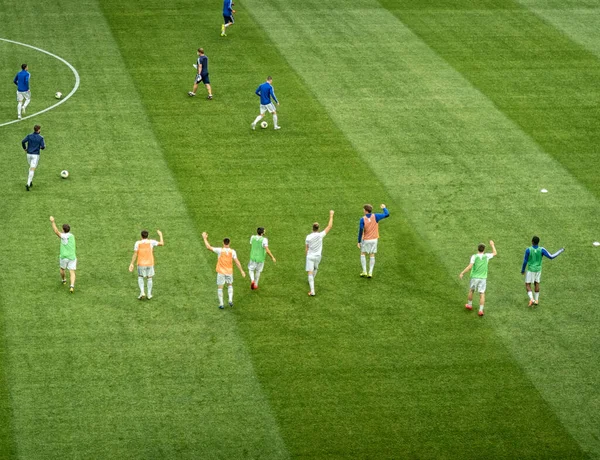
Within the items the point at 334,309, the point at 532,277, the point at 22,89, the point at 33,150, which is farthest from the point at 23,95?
the point at 532,277

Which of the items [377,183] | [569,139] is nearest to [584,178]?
[569,139]

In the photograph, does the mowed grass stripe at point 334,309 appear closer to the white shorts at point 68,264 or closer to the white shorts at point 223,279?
the white shorts at point 223,279

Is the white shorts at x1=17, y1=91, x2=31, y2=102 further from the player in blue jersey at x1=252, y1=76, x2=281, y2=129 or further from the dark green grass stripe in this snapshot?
the dark green grass stripe

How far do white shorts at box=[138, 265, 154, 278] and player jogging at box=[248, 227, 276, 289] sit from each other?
2.55 meters

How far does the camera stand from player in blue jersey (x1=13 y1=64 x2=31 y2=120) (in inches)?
1446

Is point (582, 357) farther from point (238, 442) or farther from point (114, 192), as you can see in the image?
point (114, 192)

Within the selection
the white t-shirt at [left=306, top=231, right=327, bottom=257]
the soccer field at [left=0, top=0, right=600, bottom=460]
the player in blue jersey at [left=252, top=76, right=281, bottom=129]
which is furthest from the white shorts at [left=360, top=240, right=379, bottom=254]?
the player in blue jersey at [left=252, top=76, right=281, bottom=129]

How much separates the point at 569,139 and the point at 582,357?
45.0 feet

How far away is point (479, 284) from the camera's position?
1059 inches

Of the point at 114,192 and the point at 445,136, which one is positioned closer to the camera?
the point at 114,192

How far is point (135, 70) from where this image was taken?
41781 mm

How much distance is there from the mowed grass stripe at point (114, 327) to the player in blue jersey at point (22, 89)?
0.94m

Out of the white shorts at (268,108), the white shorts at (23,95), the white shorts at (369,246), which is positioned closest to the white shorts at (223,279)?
the white shorts at (369,246)

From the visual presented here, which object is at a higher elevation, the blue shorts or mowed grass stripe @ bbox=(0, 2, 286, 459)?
the blue shorts
